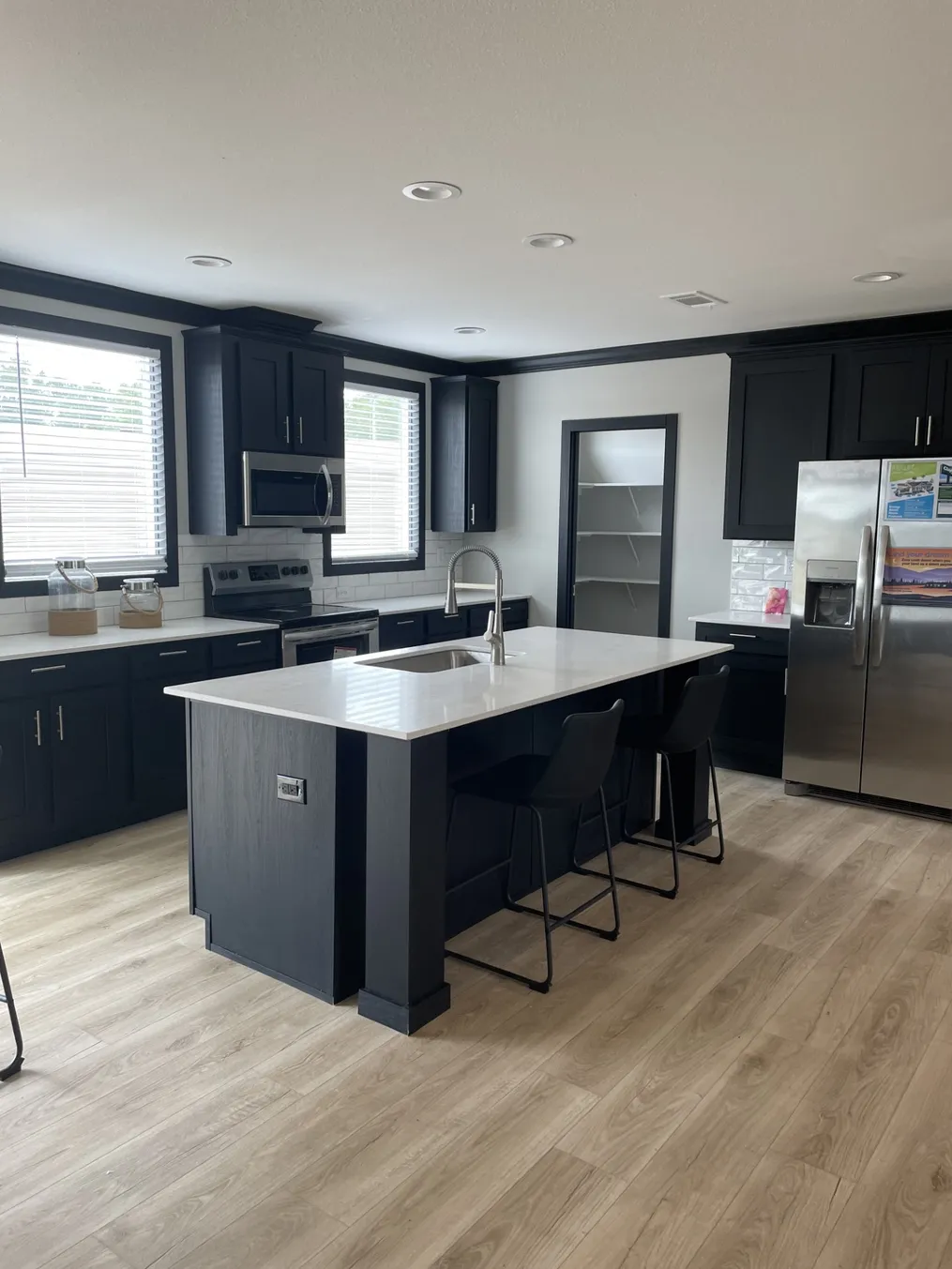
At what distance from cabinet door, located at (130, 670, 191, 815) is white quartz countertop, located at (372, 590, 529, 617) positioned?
5.00 feet

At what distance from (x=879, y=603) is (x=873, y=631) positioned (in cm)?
14

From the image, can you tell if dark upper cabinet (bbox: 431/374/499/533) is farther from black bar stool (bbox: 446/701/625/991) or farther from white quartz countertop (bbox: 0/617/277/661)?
black bar stool (bbox: 446/701/625/991)

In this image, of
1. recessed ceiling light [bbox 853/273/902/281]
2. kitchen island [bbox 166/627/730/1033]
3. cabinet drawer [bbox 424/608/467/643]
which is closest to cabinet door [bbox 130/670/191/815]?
kitchen island [bbox 166/627/730/1033]

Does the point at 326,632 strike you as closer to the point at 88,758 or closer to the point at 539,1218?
the point at 88,758

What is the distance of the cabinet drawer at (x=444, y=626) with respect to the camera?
6090mm

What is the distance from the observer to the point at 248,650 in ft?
15.6

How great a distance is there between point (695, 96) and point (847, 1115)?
257 cm

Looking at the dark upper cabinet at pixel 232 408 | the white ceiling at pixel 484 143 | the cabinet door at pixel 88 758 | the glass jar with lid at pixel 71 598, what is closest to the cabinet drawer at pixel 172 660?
the cabinet door at pixel 88 758

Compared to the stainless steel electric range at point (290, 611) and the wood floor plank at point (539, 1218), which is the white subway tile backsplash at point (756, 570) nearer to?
the stainless steel electric range at point (290, 611)

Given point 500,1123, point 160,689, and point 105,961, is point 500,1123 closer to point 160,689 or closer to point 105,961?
point 105,961

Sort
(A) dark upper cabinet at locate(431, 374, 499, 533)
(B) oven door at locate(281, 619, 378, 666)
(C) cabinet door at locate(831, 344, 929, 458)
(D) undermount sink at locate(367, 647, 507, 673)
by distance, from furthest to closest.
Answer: (A) dark upper cabinet at locate(431, 374, 499, 533) < (B) oven door at locate(281, 619, 378, 666) < (C) cabinet door at locate(831, 344, 929, 458) < (D) undermount sink at locate(367, 647, 507, 673)

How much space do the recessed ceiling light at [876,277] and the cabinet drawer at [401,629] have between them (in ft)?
9.85

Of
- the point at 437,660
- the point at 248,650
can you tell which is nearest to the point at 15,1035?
the point at 437,660

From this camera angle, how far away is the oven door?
4957mm
